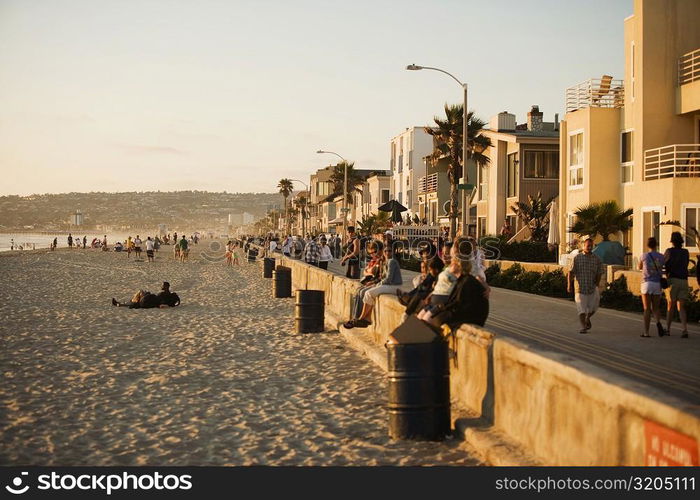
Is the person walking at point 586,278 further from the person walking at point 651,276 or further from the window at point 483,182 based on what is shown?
the window at point 483,182

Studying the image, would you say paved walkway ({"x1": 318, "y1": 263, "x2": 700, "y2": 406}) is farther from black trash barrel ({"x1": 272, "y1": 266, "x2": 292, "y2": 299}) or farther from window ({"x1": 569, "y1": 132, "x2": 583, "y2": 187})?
window ({"x1": 569, "y1": 132, "x2": 583, "y2": 187})

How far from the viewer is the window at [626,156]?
99.6 feet

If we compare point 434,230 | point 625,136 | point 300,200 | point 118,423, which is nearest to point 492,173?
point 434,230

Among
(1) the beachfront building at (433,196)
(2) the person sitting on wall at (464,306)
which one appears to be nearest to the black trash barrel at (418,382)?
(2) the person sitting on wall at (464,306)

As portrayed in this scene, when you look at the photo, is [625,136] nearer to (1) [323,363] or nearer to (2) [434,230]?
(2) [434,230]

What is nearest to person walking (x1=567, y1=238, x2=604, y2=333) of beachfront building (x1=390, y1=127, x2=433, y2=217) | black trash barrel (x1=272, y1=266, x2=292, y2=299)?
black trash barrel (x1=272, y1=266, x2=292, y2=299)

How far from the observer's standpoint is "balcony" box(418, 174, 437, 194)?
62.2m

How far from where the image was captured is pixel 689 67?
26062 millimetres

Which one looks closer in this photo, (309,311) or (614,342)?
(614,342)

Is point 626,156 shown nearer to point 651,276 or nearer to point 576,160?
point 576,160

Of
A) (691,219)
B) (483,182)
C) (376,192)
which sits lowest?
(691,219)

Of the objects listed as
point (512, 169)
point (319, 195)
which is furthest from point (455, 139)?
point (319, 195)

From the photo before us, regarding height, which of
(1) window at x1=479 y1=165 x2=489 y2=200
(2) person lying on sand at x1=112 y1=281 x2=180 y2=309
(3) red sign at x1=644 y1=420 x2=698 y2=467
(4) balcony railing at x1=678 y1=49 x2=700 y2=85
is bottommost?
(2) person lying on sand at x1=112 y1=281 x2=180 y2=309

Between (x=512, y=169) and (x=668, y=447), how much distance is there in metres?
42.3
